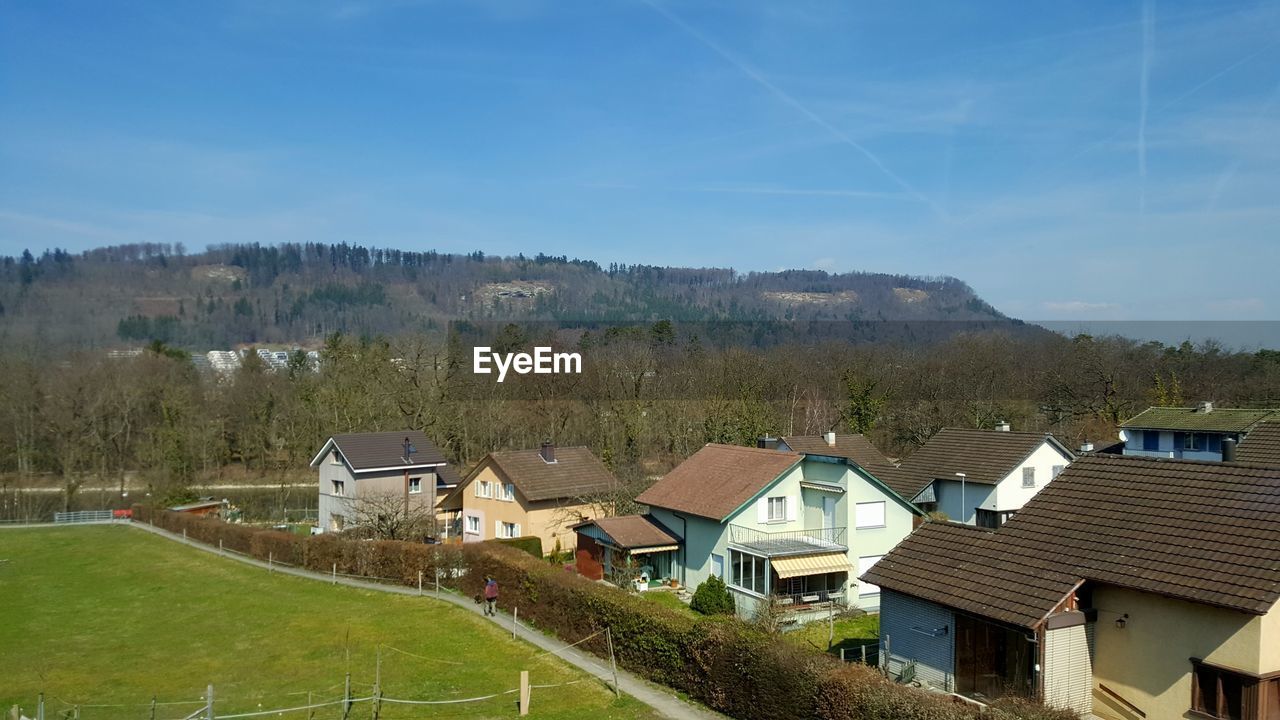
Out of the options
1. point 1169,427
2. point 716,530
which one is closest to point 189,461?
point 716,530

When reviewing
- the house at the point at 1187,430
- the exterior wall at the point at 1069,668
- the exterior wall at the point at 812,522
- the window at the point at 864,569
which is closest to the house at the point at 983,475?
the exterior wall at the point at 812,522

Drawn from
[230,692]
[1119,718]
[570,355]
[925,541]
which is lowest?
[230,692]

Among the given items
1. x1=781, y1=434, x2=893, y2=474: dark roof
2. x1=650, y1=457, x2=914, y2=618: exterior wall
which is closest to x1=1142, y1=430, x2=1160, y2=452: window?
x1=781, y1=434, x2=893, y2=474: dark roof

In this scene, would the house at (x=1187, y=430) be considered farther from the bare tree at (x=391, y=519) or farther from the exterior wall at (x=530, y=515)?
the bare tree at (x=391, y=519)

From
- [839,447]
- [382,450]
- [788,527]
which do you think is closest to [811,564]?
[788,527]

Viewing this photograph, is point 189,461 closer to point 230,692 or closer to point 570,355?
point 570,355

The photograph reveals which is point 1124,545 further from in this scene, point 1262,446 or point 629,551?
point 629,551
